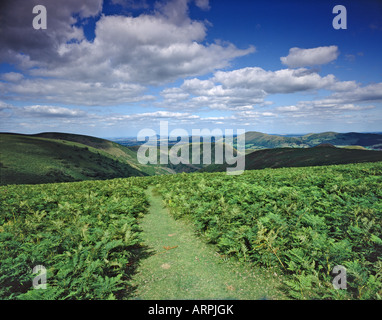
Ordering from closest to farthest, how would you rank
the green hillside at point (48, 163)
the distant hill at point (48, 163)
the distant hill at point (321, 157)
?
the distant hill at point (321, 157), the distant hill at point (48, 163), the green hillside at point (48, 163)

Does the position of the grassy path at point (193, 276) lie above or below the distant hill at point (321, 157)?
below

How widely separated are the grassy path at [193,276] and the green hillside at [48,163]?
84.2m

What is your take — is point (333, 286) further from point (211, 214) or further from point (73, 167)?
point (73, 167)

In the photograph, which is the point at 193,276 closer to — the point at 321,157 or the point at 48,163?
the point at 321,157

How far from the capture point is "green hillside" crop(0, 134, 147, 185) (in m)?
74.9

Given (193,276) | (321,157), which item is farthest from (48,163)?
(321,157)

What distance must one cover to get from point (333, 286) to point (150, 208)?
37.5 ft

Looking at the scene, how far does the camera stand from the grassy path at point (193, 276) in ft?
16.8

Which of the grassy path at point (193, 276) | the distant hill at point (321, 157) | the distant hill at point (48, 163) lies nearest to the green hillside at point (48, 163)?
the distant hill at point (48, 163)

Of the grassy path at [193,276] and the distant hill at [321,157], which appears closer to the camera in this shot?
the grassy path at [193,276]

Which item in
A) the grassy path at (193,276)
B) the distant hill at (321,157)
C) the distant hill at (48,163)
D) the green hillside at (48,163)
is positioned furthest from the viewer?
the green hillside at (48,163)

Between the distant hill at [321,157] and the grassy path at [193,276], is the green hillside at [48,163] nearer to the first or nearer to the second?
the grassy path at [193,276]

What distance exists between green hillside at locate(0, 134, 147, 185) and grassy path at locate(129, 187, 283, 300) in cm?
8424

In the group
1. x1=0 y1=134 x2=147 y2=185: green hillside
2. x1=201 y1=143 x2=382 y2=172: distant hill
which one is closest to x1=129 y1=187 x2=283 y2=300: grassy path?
x1=201 y1=143 x2=382 y2=172: distant hill
